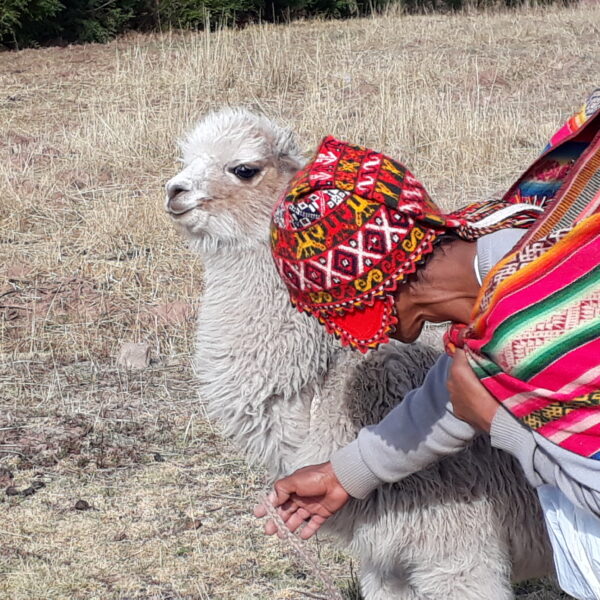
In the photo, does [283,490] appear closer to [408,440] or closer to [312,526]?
[312,526]

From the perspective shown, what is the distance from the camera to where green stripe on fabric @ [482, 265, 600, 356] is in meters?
1.84

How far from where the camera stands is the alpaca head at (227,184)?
296 centimetres

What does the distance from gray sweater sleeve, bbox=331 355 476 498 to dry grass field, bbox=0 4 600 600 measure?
1.17 m

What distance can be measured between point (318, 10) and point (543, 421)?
18061 mm

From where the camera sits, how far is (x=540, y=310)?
1899 millimetres

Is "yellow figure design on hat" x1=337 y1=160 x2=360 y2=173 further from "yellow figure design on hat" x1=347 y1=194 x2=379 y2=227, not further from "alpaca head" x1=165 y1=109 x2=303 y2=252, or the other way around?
"alpaca head" x1=165 y1=109 x2=303 y2=252

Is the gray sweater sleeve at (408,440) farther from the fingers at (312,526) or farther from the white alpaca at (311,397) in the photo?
the white alpaca at (311,397)

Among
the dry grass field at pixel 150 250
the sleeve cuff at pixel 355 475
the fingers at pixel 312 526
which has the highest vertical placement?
the sleeve cuff at pixel 355 475

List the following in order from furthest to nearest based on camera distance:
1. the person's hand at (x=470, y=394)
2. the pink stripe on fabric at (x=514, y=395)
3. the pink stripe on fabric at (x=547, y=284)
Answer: the person's hand at (x=470, y=394)
the pink stripe on fabric at (x=514, y=395)
the pink stripe on fabric at (x=547, y=284)

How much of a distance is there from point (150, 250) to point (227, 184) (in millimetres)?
3714

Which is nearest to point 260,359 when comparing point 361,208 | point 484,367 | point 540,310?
point 361,208

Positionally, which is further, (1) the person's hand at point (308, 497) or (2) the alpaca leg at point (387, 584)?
(2) the alpaca leg at point (387, 584)

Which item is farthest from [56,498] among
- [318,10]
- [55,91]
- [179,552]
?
Answer: [318,10]

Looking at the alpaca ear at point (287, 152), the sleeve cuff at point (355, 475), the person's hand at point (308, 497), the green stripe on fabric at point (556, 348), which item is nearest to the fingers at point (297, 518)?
the person's hand at point (308, 497)
